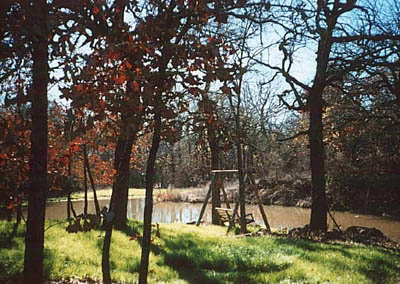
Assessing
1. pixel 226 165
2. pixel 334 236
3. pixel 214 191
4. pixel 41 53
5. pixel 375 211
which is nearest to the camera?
pixel 41 53

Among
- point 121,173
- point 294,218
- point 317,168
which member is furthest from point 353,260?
point 294,218

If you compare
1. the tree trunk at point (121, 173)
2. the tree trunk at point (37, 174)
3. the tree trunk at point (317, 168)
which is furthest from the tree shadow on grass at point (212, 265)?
the tree trunk at point (317, 168)

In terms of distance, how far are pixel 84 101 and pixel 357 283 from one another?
4733mm

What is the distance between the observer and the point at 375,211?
21906mm

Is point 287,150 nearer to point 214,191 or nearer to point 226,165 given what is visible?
point 226,165

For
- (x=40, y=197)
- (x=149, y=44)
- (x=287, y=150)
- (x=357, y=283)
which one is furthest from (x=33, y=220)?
(x=287, y=150)

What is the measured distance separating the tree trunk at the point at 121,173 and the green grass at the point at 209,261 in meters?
0.96

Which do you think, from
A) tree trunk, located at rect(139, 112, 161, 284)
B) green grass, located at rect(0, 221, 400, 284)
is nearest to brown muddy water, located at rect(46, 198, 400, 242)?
green grass, located at rect(0, 221, 400, 284)

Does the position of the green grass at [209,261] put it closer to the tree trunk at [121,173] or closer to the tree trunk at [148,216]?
the tree trunk at [121,173]

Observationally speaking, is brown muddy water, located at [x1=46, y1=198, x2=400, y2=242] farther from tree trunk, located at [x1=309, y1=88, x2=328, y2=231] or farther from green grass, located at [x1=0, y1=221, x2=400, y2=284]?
green grass, located at [x1=0, y1=221, x2=400, y2=284]

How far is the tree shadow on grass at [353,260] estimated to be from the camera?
6098 mm

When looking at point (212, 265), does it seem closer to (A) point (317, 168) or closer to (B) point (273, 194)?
(A) point (317, 168)

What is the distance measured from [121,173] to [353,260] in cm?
473

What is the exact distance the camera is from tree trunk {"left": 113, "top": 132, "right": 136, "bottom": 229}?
13.4 ft
